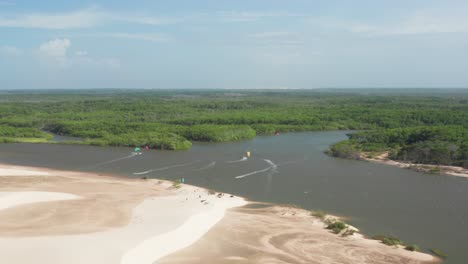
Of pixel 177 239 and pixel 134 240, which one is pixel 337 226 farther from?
pixel 134 240

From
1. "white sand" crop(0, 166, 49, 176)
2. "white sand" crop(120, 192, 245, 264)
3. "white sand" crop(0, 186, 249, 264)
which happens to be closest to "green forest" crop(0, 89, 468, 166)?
"white sand" crop(0, 166, 49, 176)

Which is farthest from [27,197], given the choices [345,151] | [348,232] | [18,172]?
[345,151]

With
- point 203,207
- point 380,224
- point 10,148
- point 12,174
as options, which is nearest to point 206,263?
point 203,207

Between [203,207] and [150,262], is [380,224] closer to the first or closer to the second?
[203,207]

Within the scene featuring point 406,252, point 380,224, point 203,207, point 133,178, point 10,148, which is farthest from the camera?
point 10,148

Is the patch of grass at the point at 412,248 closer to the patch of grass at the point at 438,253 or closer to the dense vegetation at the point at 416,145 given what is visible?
the patch of grass at the point at 438,253

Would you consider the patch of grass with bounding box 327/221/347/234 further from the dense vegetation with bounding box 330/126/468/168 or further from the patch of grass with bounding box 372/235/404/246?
the dense vegetation with bounding box 330/126/468/168

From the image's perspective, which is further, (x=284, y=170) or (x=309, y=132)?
(x=309, y=132)
